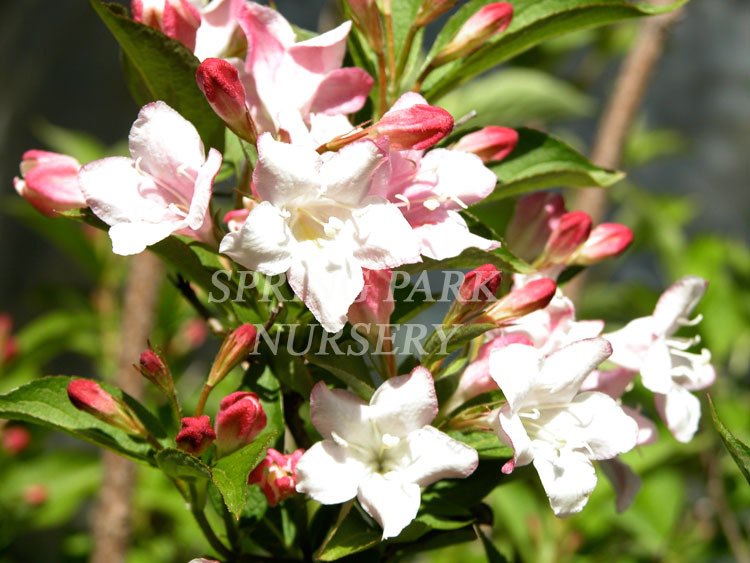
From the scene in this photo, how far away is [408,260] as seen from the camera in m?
0.77

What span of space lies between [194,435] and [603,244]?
1.68 ft

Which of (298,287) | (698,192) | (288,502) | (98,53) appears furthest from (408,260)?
(698,192)

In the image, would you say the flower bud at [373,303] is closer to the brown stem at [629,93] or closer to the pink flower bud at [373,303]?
the pink flower bud at [373,303]

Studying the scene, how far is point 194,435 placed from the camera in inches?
31.1

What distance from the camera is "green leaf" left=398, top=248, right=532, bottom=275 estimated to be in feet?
2.76

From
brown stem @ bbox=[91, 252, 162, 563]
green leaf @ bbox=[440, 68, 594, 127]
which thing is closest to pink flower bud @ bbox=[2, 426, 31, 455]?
brown stem @ bbox=[91, 252, 162, 563]

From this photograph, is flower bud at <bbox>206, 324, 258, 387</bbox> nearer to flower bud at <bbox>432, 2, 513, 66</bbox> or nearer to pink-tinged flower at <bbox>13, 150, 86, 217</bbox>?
pink-tinged flower at <bbox>13, 150, 86, 217</bbox>

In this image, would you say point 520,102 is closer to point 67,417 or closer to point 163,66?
point 163,66

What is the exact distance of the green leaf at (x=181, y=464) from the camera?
2.52ft

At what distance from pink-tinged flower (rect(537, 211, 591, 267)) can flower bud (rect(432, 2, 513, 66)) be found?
8.2 inches

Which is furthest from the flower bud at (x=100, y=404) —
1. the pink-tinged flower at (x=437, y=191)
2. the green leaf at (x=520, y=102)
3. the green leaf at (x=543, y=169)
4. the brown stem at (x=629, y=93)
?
the green leaf at (x=520, y=102)

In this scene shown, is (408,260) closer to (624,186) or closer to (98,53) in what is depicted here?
(624,186)

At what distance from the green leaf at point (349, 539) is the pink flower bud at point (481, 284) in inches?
8.9

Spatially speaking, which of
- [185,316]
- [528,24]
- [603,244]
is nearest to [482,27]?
[528,24]
